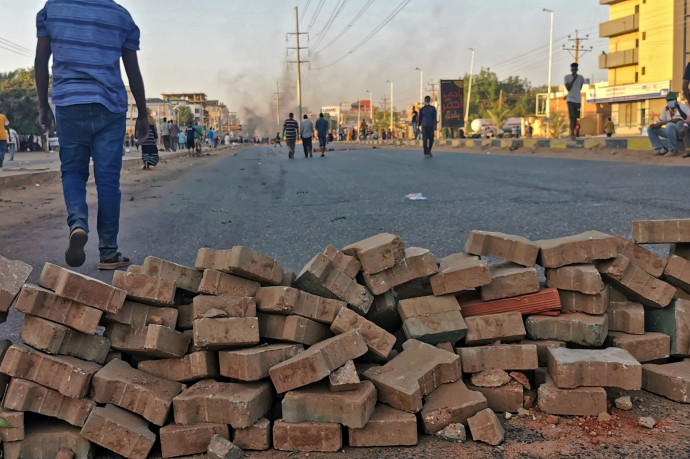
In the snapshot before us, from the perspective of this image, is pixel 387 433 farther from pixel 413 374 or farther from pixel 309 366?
pixel 309 366

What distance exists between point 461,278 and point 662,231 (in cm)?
103

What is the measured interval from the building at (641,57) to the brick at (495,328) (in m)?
51.1

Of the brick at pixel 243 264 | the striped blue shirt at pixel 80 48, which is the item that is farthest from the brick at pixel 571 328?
the striped blue shirt at pixel 80 48

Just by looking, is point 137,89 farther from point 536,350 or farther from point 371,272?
point 536,350

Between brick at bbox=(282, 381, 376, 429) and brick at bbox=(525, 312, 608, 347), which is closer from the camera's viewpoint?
brick at bbox=(282, 381, 376, 429)

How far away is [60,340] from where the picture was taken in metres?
2.36

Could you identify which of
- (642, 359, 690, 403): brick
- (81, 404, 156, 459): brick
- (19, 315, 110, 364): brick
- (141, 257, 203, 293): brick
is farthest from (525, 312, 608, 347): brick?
(19, 315, 110, 364): brick

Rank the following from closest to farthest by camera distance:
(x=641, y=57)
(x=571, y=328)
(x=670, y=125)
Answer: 1. (x=571, y=328)
2. (x=670, y=125)
3. (x=641, y=57)

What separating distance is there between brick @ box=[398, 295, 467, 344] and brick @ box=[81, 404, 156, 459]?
1.17 metres

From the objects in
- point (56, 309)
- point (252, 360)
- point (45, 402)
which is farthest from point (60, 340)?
point (252, 360)

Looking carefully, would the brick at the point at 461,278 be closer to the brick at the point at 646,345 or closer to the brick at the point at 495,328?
the brick at the point at 495,328

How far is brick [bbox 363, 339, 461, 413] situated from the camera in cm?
229

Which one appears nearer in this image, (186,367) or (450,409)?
(450,409)

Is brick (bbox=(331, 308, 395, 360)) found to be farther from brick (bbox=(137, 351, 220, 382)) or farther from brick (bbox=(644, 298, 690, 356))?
brick (bbox=(644, 298, 690, 356))
